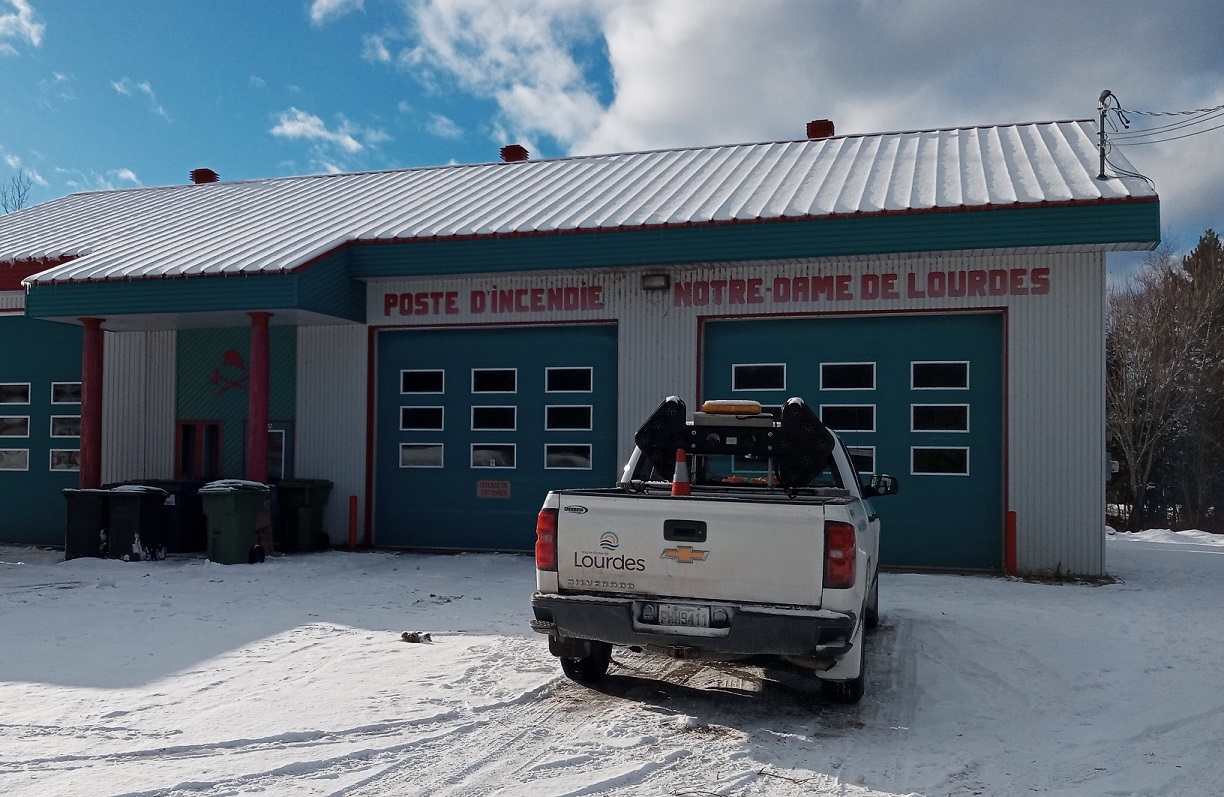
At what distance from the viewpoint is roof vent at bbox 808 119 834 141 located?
1984 centimetres

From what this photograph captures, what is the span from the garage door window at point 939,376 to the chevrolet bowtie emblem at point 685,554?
8.83 m

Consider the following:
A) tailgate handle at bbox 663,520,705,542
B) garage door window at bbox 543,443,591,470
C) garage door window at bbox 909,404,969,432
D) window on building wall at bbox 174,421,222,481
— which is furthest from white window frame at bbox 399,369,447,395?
tailgate handle at bbox 663,520,705,542

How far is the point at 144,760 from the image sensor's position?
5.22m

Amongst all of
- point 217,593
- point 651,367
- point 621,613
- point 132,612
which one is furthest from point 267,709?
point 651,367

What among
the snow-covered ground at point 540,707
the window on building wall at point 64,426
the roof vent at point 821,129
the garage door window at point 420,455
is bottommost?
the snow-covered ground at point 540,707

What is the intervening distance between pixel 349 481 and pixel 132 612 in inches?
243

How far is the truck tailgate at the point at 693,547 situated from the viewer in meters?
5.81

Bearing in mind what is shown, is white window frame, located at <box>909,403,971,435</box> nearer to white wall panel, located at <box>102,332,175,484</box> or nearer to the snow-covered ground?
the snow-covered ground

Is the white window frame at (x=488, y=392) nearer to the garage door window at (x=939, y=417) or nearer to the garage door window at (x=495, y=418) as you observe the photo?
the garage door window at (x=495, y=418)

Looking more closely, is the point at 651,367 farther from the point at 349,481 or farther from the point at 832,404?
the point at 349,481

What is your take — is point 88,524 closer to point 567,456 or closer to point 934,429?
point 567,456

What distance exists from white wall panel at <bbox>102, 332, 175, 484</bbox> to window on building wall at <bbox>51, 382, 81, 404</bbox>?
1.75 feet

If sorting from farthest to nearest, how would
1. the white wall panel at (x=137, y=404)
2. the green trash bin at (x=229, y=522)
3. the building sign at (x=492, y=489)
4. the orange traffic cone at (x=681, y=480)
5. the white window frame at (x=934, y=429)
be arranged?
1. the white wall panel at (x=137, y=404)
2. the building sign at (x=492, y=489)
3. the white window frame at (x=934, y=429)
4. the green trash bin at (x=229, y=522)
5. the orange traffic cone at (x=681, y=480)

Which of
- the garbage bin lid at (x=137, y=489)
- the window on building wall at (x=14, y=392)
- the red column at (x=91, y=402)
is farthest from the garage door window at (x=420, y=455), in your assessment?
the window on building wall at (x=14, y=392)
